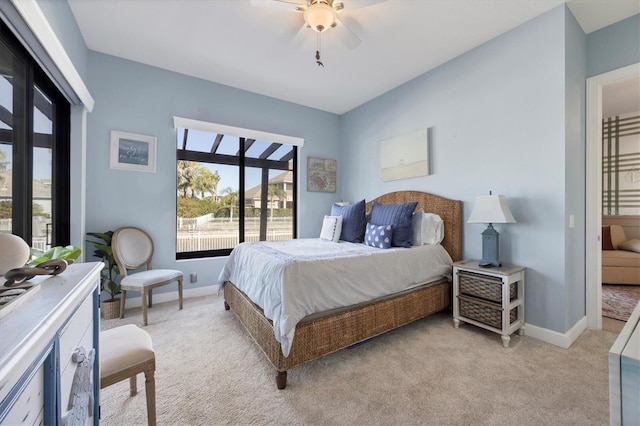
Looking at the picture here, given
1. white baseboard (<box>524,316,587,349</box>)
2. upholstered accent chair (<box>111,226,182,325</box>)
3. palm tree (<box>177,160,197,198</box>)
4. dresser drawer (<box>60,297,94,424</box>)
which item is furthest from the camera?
palm tree (<box>177,160,197,198</box>)

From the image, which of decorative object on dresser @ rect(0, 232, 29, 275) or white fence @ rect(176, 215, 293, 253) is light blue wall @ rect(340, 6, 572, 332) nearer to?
white fence @ rect(176, 215, 293, 253)

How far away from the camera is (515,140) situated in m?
2.45

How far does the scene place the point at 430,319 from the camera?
2674 millimetres

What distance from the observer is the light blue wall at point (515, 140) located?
220 cm

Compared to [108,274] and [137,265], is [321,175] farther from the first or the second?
[108,274]

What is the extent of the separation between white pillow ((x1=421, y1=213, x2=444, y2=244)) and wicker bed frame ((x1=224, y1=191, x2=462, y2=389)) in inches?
4.1

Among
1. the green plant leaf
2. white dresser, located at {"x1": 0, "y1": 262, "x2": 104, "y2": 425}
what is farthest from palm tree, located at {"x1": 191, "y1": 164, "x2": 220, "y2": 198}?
white dresser, located at {"x1": 0, "y1": 262, "x2": 104, "y2": 425}

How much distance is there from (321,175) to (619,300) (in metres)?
4.15

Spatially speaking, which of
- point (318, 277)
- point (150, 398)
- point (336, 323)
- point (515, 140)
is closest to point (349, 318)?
point (336, 323)

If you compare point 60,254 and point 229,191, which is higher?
point 229,191

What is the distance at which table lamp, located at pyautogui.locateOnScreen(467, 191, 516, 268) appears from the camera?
224cm

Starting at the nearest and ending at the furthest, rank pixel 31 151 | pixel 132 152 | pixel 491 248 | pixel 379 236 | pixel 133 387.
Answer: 1. pixel 133 387
2. pixel 31 151
3. pixel 491 248
4. pixel 379 236
5. pixel 132 152

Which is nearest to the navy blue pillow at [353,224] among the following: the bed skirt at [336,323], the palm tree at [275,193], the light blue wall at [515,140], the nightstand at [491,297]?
the light blue wall at [515,140]

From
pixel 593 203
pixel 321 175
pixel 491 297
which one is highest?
pixel 321 175
